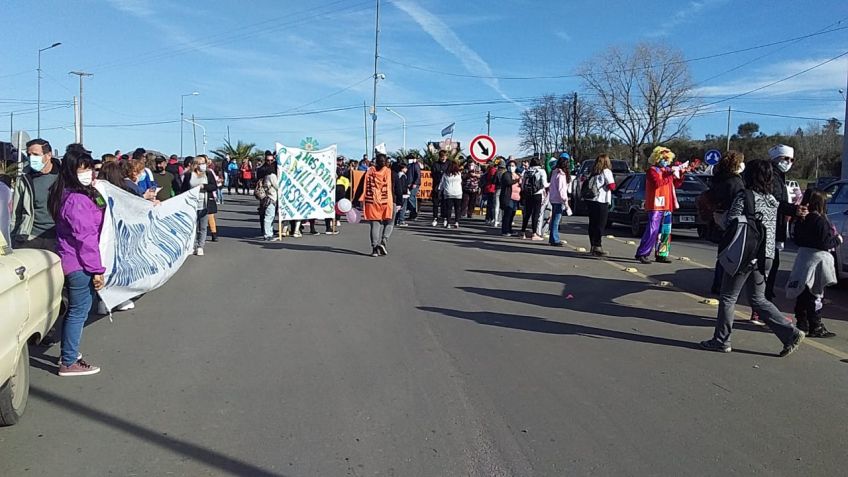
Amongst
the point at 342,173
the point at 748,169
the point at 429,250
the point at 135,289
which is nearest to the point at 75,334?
the point at 135,289

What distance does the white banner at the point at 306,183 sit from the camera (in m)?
14.7

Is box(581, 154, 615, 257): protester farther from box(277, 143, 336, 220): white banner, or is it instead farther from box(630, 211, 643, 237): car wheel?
box(277, 143, 336, 220): white banner

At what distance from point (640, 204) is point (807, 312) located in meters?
10.1

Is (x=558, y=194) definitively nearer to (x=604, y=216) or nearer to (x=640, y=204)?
(x=604, y=216)

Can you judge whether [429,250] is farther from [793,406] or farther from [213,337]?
[793,406]

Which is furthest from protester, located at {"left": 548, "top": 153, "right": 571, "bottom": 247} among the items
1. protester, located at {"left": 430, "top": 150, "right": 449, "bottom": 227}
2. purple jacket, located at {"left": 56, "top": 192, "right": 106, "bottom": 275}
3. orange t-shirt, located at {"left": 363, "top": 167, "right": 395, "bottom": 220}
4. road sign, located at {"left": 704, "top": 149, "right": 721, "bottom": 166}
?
road sign, located at {"left": 704, "top": 149, "right": 721, "bottom": 166}

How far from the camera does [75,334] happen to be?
537 cm

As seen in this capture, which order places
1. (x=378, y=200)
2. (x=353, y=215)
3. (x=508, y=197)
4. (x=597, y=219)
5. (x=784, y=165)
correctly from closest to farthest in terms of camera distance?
(x=784, y=165)
(x=378, y=200)
(x=597, y=219)
(x=353, y=215)
(x=508, y=197)

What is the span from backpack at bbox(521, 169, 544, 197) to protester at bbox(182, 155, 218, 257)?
6678 millimetres

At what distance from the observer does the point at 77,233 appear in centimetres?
524

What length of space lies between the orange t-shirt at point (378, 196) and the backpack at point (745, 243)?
6.78m

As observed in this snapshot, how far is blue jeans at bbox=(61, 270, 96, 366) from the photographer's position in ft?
17.5

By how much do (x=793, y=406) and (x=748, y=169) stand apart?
8.14 ft

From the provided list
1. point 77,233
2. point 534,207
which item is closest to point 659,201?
point 534,207
